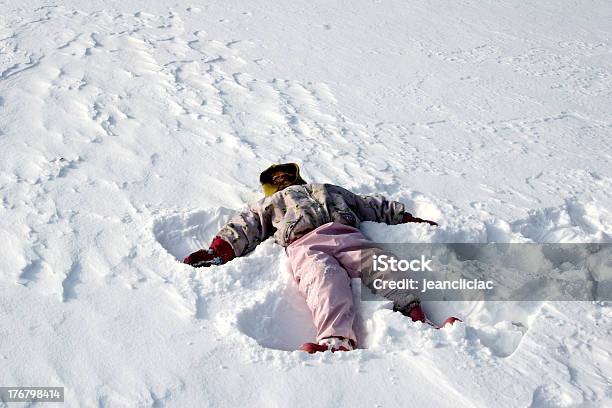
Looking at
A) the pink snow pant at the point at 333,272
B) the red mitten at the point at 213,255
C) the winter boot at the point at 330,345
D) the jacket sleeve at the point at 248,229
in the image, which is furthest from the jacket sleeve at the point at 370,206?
the winter boot at the point at 330,345

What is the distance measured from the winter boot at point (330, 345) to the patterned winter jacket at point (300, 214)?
654mm

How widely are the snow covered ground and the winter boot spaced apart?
0.07 m

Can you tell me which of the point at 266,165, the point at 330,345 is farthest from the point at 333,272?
the point at 266,165

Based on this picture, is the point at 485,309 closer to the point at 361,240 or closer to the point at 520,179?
the point at 361,240

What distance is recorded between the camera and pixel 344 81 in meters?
4.80

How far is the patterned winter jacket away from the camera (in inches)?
117

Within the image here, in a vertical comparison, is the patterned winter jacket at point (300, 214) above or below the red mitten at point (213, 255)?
above

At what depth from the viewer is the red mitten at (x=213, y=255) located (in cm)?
286

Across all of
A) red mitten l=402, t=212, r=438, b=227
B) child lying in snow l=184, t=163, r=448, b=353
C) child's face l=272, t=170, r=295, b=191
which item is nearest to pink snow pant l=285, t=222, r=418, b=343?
child lying in snow l=184, t=163, r=448, b=353

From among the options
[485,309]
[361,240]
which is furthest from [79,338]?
[485,309]

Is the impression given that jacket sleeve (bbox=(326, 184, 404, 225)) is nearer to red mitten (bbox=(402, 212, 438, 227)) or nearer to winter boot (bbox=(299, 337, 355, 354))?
red mitten (bbox=(402, 212, 438, 227))

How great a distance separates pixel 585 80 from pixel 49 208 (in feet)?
13.2

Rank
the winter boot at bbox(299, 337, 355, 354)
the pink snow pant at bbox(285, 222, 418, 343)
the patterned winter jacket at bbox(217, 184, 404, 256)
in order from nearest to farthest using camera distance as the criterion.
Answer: the winter boot at bbox(299, 337, 355, 354)
the pink snow pant at bbox(285, 222, 418, 343)
the patterned winter jacket at bbox(217, 184, 404, 256)

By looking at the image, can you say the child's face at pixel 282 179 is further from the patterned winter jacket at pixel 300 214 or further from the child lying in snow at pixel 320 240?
the patterned winter jacket at pixel 300 214
